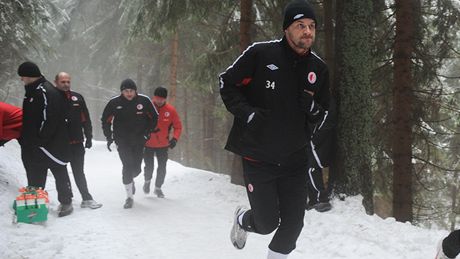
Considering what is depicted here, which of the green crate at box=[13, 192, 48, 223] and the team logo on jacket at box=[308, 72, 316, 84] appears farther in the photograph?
the green crate at box=[13, 192, 48, 223]

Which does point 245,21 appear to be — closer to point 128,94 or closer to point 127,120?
point 128,94

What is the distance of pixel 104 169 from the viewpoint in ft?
49.1

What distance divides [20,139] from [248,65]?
15.3ft

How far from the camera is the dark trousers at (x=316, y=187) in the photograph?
7152 mm

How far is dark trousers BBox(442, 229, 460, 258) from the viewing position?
13.4 feet

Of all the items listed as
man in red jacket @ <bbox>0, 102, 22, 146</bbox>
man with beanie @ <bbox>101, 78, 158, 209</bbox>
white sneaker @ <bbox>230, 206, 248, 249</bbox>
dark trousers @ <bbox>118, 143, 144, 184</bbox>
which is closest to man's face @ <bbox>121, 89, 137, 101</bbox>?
man with beanie @ <bbox>101, 78, 158, 209</bbox>

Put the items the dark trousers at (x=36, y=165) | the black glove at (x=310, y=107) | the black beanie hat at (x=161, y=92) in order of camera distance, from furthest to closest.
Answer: the black beanie hat at (x=161, y=92) < the dark trousers at (x=36, y=165) < the black glove at (x=310, y=107)

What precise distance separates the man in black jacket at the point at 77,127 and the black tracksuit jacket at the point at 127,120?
0.38 meters

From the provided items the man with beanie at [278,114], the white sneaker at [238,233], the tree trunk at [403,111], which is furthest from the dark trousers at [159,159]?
the man with beanie at [278,114]

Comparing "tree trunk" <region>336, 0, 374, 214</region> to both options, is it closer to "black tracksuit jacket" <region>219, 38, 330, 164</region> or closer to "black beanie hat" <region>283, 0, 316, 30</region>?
"black tracksuit jacket" <region>219, 38, 330, 164</region>

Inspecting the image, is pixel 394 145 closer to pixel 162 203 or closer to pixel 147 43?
pixel 162 203

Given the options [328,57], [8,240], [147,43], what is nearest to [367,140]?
[328,57]

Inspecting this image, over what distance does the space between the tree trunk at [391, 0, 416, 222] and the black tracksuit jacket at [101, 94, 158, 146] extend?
17.2 feet

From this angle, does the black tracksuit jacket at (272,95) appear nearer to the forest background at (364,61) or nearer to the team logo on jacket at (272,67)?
the team logo on jacket at (272,67)
